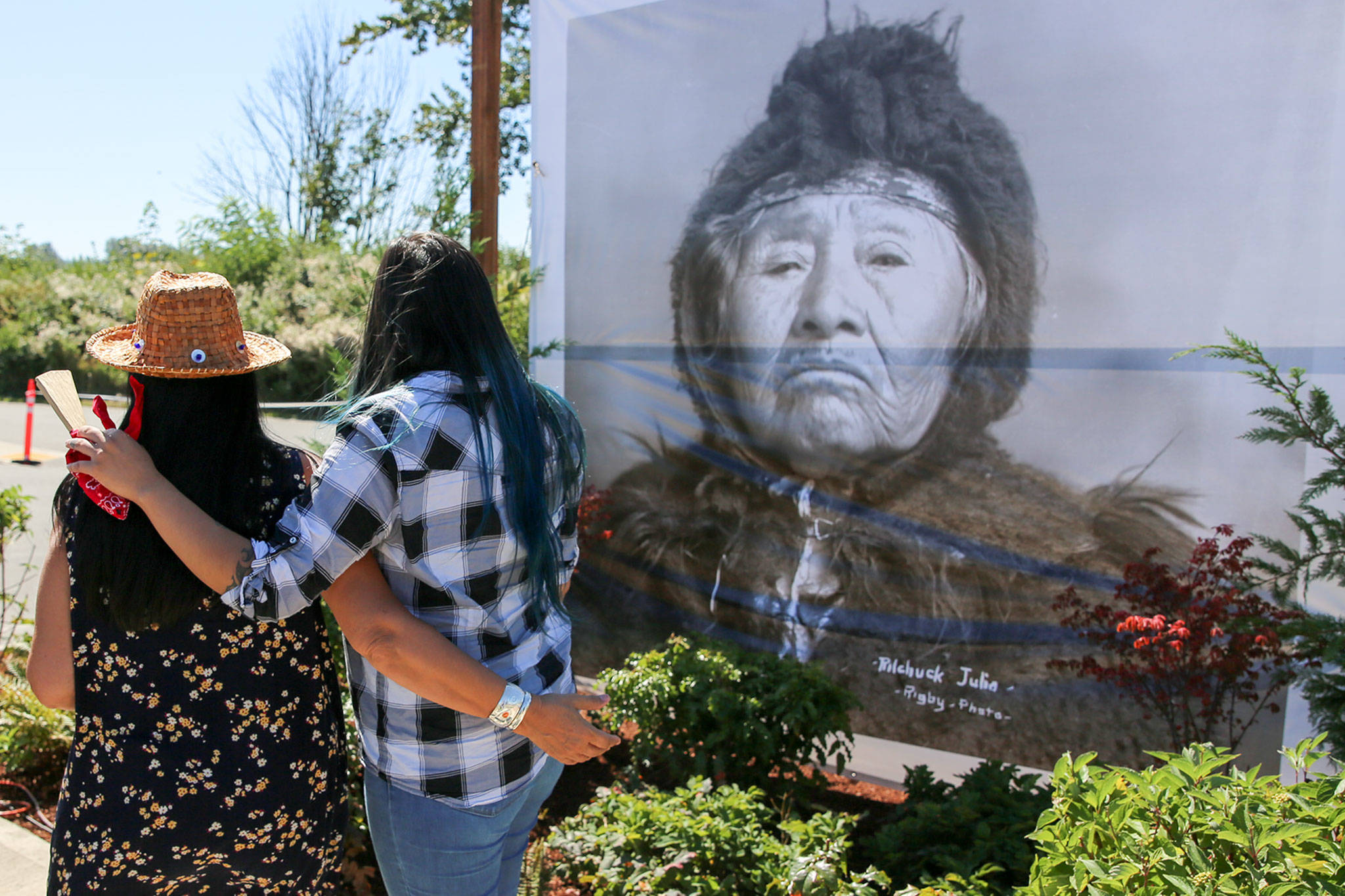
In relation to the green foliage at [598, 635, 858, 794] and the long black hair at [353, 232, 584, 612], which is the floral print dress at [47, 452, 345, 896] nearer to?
the long black hair at [353, 232, 584, 612]

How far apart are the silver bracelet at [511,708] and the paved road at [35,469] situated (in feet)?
5.76

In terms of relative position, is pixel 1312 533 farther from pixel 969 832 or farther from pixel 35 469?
pixel 35 469

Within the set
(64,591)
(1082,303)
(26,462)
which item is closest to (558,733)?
(64,591)

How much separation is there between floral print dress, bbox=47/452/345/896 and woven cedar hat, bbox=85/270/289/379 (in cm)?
20

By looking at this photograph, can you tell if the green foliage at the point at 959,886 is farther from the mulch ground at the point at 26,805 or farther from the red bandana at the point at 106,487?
the mulch ground at the point at 26,805

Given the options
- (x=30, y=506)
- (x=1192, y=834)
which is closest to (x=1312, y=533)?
(x=1192, y=834)

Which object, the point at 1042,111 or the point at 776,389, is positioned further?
the point at 776,389

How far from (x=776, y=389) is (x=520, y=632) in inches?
92.1

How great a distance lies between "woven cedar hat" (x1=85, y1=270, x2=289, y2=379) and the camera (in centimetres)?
139

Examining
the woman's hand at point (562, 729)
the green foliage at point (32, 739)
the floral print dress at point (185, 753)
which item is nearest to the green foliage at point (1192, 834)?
the woman's hand at point (562, 729)

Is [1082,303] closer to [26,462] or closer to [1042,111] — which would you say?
[1042,111]

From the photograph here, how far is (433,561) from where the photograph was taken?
4.54ft

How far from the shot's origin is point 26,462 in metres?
10.6

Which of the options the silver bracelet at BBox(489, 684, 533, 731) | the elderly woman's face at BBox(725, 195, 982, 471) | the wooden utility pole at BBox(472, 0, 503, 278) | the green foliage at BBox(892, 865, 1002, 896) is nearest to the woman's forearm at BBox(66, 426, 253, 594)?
the silver bracelet at BBox(489, 684, 533, 731)
